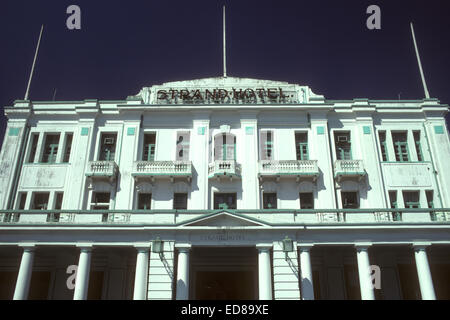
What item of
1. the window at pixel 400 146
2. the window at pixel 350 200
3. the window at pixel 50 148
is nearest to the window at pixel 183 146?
the window at pixel 50 148

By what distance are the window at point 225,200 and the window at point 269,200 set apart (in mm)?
2136

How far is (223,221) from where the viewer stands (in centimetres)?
2200

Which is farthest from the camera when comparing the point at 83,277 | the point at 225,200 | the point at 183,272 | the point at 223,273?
the point at 225,200

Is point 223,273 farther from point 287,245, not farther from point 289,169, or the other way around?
point 289,169

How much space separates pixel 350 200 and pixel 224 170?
8923 millimetres

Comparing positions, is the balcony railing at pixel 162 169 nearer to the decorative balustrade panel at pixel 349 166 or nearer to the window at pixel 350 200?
the decorative balustrade panel at pixel 349 166

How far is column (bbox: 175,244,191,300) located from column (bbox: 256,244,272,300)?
3.94 metres

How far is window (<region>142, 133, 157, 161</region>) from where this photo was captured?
93.9 ft

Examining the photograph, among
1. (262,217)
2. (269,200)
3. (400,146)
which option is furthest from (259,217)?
(400,146)

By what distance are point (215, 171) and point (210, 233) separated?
569 cm

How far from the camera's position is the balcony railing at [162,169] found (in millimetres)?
26547

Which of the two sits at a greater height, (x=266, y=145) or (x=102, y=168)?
(x=266, y=145)

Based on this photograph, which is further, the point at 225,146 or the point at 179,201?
the point at 225,146

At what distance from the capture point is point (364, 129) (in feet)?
94.1
